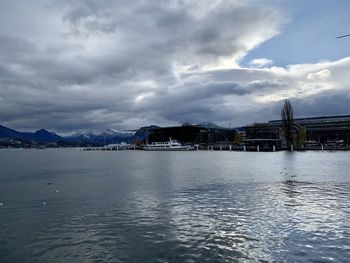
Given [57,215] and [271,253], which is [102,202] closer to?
[57,215]

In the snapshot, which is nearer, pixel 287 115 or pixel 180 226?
pixel 180 226

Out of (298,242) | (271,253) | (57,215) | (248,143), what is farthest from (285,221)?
(248,143)

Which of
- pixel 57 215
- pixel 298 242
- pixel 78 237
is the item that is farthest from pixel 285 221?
pixel 57 215

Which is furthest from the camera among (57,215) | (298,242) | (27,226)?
(57,215)

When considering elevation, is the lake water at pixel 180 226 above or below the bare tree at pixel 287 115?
below

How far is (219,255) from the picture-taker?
14773mm

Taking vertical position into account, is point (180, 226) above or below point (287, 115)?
below

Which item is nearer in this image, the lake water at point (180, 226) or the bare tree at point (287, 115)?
the lake water at point (180, 226)

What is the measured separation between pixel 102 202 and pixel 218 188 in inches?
490

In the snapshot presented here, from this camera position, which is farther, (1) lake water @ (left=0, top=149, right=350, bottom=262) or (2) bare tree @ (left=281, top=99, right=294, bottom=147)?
(2) bare tree @ (left=281, top=99, right=294, bottom=147)

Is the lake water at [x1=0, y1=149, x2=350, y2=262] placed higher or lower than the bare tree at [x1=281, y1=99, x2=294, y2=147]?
lower

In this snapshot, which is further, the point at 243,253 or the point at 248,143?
the point at 248,143

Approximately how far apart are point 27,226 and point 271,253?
563 inches

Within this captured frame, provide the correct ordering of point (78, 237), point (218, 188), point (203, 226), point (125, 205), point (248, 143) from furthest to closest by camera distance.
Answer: point (248, 143) → point (218, 188) → point (125, 205) → point (203, 226) → point (78, 237)
